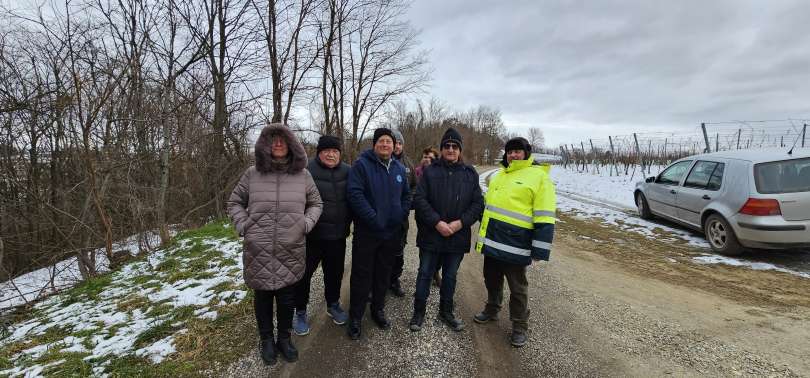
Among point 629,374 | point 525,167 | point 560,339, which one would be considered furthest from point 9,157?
point 629,374

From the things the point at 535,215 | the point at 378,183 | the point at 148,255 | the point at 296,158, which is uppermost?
the point at 296,158

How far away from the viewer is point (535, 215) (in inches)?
104

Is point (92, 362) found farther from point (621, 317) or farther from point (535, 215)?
point (621, 317)

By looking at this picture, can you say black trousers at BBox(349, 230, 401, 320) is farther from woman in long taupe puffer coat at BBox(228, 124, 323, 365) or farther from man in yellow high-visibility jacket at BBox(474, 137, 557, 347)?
man in yellow high-visibility jacket at BBox(474, 137, 557, 347)

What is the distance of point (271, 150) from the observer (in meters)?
2.47

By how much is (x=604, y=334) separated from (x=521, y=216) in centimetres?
137

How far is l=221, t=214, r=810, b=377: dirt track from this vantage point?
8.15 ft

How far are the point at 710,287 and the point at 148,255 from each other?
8.68 metres

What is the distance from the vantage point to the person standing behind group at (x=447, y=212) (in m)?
2.91

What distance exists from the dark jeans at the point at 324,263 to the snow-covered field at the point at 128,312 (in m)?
1.02

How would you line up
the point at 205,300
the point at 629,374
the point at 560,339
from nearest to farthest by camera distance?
the point at 629,374
the point at 560,339
the point at 205,300

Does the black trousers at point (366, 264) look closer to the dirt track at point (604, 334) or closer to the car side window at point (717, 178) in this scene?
the dirt track at point (604, 334)

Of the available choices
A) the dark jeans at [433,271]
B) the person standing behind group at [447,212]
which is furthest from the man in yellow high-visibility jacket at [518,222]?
the dark jeans at [433,271]

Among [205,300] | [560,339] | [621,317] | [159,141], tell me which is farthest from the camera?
[159,141]
